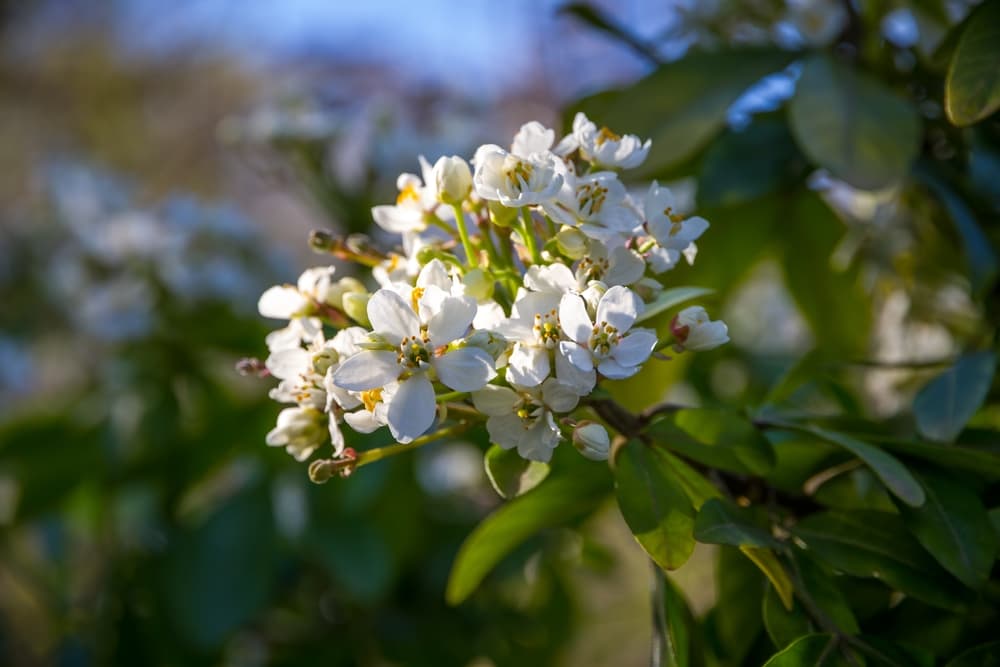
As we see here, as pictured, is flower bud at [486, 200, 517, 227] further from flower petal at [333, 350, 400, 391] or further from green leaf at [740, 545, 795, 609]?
green leaf at [740, 545, 795, 609]

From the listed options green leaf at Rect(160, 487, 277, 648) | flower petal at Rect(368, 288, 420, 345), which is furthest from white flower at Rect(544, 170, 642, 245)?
green leaf at Rect(160, 487, 277, 648)

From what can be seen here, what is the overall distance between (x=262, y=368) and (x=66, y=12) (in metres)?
9.18

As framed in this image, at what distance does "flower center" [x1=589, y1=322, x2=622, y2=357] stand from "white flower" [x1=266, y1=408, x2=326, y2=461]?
0.60ft

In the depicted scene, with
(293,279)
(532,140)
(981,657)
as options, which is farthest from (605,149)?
(293,279)

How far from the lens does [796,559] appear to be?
575 mm

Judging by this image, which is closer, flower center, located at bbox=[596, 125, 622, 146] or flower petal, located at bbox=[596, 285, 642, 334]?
flower petal, located at bbox=[596, 285, 642, 334]

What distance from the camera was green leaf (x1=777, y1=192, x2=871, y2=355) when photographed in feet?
3.56

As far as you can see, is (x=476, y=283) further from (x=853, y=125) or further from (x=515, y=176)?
(x=853, y=125)

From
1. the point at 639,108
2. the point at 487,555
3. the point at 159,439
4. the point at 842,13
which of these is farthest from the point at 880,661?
the point at 159,439

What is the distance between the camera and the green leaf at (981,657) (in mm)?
543

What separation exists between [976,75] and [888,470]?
0.98ft

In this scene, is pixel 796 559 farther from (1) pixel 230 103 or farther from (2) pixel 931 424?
(1) pixel 230 103

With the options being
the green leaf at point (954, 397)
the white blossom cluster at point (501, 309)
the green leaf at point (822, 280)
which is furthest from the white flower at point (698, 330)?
the green leaf at point (822, 280)

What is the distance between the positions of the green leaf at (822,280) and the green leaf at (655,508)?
593 mm
